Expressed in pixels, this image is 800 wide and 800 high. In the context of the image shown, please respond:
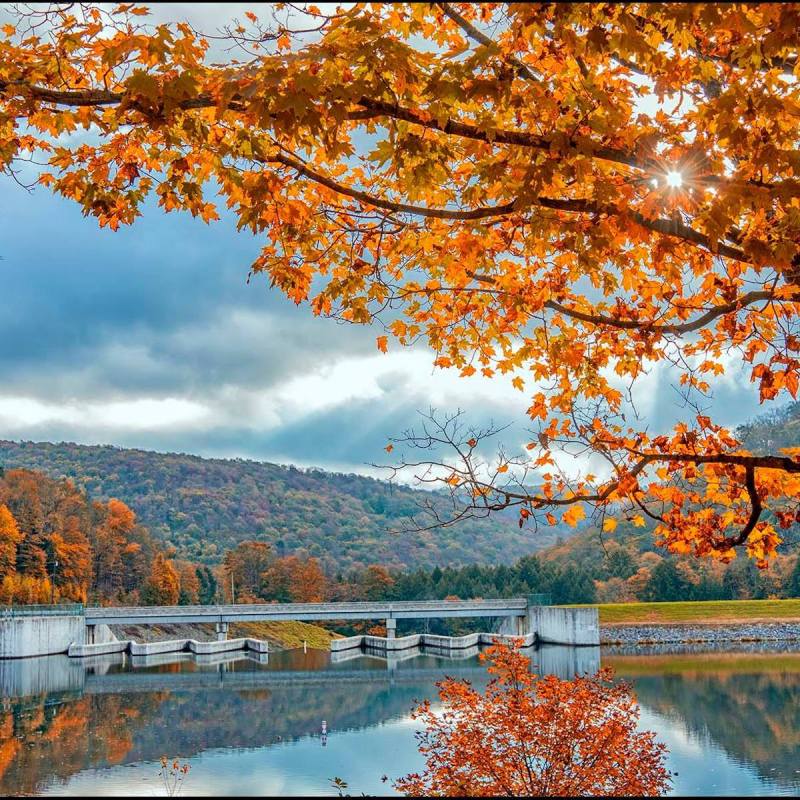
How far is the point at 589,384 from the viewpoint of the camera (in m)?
6.57

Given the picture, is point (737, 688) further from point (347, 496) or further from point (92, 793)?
point (347, 496)

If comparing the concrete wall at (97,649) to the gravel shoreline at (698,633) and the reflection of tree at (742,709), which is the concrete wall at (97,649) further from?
the reflection of tree at (742,709)

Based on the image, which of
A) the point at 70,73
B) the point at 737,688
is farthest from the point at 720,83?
the point at 737,688

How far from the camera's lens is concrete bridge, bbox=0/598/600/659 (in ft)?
168

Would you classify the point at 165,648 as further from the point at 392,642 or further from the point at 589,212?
the point at 589,212

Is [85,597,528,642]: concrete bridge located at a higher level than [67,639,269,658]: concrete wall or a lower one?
higher

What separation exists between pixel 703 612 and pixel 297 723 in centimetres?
3974

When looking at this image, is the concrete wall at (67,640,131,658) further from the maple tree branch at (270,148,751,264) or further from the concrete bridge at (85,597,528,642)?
the maple tree branch at (270,148,751,264)

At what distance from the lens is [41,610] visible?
55500 mm

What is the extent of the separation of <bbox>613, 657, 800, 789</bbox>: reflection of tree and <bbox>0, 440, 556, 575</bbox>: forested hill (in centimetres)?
6982

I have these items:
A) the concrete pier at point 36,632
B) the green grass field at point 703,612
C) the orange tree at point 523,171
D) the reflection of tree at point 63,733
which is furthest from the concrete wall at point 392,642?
the orange tree at point 523,171

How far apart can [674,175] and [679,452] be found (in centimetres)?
228

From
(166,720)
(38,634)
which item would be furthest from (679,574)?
(166,720)

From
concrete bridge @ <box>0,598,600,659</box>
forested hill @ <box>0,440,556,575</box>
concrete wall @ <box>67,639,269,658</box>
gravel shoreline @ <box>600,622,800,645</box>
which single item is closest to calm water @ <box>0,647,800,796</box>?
concrete bridge @ <box>0,598,600,659</box>
